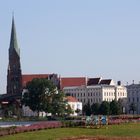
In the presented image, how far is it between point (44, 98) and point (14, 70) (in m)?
69.0

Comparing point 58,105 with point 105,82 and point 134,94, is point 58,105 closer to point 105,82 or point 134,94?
point 134,94

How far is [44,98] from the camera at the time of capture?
121m

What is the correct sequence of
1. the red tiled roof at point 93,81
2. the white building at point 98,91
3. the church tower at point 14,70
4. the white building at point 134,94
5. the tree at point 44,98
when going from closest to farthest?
the tree at point 44,98 → the white building at point 134,94 → the white building at point 98,91 → the church tower at point 14,70 → the red tiled roof at point 93,81

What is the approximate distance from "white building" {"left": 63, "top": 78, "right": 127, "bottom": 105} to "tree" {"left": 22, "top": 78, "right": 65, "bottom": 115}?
5952 cm

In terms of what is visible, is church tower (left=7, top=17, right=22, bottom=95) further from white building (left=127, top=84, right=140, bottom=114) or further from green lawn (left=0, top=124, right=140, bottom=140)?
green lawn (left=0, top=124, right=140, bottom=140)

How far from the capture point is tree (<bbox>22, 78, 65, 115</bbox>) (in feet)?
395

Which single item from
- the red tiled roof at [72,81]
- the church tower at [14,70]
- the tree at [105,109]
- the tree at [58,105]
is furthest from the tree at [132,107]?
the tree at [58,105]


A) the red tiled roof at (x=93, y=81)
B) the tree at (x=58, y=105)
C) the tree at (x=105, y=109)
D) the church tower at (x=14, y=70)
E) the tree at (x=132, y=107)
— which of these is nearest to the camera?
the tree at (x=58, y=105)

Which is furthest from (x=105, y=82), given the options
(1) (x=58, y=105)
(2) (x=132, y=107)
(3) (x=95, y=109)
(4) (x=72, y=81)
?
(1) (x=58, y=105)

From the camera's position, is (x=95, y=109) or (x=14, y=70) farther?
(x=14, y=70)

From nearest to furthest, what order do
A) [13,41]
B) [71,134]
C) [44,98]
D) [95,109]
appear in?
[71,134] < [44,98] < [95,109] < [13,41]

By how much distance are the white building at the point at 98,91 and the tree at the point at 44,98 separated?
59.5m

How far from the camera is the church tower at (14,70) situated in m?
184

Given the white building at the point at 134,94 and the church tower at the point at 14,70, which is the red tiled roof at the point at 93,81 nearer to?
the white building at the point at 134,94
